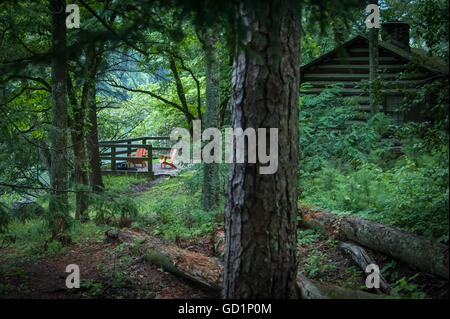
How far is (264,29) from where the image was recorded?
3578 mm

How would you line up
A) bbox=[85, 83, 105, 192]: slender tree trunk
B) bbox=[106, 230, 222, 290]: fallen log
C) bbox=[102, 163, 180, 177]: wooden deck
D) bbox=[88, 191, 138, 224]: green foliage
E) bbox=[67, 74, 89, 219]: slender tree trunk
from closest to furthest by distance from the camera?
bbox=[106, 230, 222, 290]: fallen log → bbox=[88, 191, 138, 224]: green foliage → bbox=[67, 74, 89, 219]: slender tree trunk → bbox=[85, 83, 105, 192]: slender tree trunk → bbox=[102, 163, 180, 177]: wooden deck

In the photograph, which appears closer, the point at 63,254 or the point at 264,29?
the point at 264,29

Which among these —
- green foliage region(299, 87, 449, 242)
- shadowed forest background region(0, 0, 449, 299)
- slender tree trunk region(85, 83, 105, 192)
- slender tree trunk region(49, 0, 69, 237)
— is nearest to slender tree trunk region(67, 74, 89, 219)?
shadowed forest background region(0, 0, 449, 299)

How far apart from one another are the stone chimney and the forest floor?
12.6 metres

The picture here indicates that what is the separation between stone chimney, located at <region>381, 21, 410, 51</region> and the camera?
16.0 meters

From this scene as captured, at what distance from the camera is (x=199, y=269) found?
5.20m

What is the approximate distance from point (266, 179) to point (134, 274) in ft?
9.55

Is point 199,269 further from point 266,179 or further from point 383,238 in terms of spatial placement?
point 383,238

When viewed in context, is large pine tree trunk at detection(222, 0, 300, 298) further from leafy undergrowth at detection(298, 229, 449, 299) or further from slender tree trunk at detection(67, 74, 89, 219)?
slender tree trunk at detection(67, 74, 89, 219)


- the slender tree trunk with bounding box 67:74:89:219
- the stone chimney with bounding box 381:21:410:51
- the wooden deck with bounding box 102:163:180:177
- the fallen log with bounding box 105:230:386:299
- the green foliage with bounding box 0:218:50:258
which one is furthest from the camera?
the wooden deck with bounding box 102:163:180:177

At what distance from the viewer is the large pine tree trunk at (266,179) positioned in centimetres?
360

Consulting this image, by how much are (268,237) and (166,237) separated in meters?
3.94
